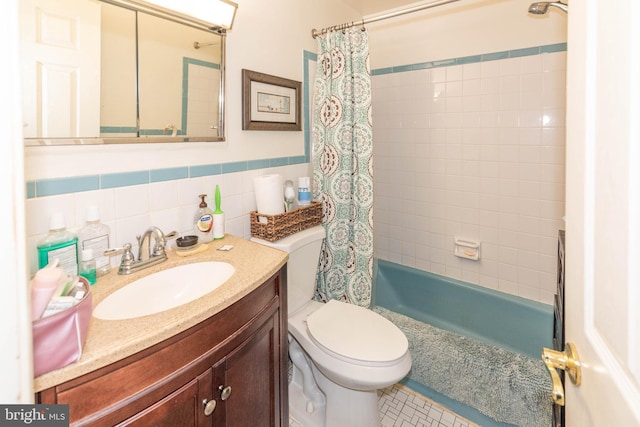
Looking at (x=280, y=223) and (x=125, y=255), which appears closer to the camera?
(x=125, y=255)

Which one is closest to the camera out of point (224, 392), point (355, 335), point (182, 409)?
point (182, 409)

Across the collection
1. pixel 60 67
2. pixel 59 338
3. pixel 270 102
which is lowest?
pixel 59 338

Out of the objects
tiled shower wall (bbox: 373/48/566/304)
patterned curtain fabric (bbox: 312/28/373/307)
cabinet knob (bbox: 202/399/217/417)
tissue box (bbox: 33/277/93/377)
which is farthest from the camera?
tiled shower wall (bbox: 373/48/566/304)

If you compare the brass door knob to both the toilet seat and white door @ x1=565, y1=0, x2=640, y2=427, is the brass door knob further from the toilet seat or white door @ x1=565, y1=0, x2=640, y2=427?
the toilet seat

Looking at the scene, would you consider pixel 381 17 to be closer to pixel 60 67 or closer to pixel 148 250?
pixel 60 67

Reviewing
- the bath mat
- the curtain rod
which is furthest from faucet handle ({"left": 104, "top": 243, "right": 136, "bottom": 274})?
the curtain rod

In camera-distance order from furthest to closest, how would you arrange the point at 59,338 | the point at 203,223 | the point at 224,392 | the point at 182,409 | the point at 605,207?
the point at 203,223 → the point at 224,392 → the point at 182,409 → the point at 59,338 → the point at 605,207

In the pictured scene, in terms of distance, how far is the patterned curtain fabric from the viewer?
191 centimetres

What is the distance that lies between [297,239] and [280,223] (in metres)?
0.12

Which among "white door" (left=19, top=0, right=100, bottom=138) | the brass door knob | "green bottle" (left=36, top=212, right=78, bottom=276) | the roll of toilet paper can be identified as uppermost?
"white door" (left=19, top=0, right=100, bottom=138)

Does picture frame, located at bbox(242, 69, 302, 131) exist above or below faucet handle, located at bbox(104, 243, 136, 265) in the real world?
above

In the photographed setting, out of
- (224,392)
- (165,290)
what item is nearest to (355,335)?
(224,392)

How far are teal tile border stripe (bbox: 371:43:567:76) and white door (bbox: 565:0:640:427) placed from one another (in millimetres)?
1696

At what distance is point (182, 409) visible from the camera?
825 mm
